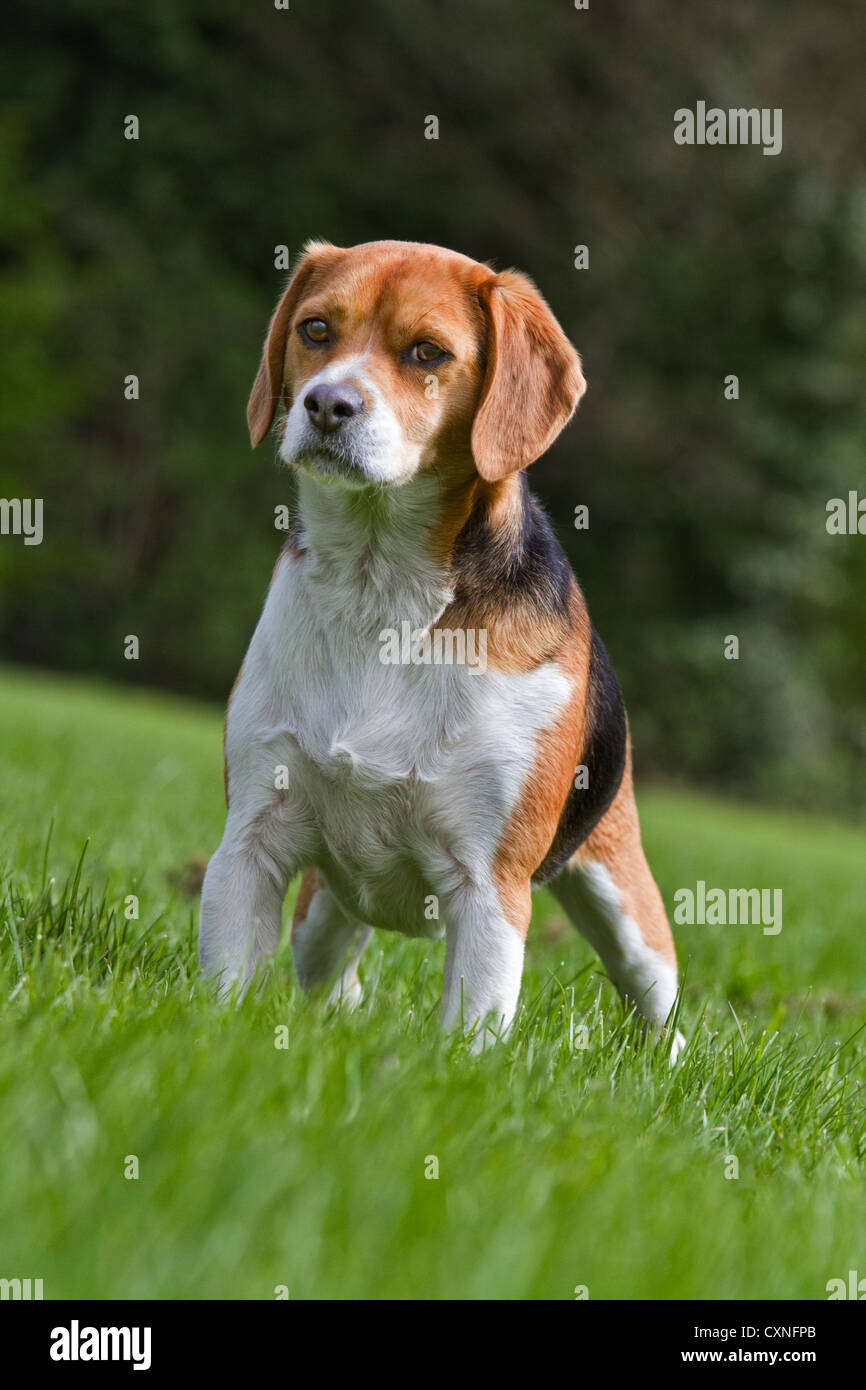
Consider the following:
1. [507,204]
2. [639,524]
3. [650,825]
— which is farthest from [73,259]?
[650,825]

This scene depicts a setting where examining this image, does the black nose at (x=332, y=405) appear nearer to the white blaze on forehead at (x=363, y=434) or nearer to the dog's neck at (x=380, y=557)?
the white blaze on forehead at (x=363, y=434)

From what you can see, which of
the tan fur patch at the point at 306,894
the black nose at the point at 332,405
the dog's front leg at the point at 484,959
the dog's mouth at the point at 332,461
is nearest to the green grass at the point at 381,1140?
the dog's front leg at the point at 484,959

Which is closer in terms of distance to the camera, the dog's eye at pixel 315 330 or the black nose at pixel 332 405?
the black nose at pixel 332 405

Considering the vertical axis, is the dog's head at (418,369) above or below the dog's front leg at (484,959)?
above

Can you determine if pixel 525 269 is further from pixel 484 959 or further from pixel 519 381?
pixel 484 959

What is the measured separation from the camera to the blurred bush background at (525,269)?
92.5 ft

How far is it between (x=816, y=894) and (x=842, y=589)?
21.2 meters

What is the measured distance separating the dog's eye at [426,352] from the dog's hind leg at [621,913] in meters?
1.63

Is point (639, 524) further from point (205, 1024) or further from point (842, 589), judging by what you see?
point (205, 1024)

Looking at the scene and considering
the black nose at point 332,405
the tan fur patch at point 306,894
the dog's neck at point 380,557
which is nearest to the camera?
the black nose at point 332,405

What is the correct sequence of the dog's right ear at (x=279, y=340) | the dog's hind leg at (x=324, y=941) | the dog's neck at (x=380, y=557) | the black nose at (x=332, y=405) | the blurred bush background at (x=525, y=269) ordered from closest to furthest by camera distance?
1. the black nose at (x=332, y=405)
2. the dog's neck at (x=380, y=557)
3. the dog's right ear at (x=279, y=340)
4. the dog's hind leg at (x=324, y=941)
5. the blurred bush background at (x=525, y=269)

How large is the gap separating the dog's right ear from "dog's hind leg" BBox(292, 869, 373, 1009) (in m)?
1.44

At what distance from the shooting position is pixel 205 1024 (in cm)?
298

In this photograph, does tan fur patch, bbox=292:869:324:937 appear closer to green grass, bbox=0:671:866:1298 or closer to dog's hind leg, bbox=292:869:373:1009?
dog's hind leg, bbox=292:869:373:1009
